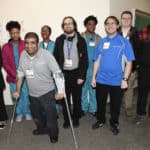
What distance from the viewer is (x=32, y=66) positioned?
3100 millimetres

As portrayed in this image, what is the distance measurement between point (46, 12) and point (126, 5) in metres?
1.82

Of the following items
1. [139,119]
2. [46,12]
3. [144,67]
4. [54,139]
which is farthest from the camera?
[46,12]

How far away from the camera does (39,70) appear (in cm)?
309

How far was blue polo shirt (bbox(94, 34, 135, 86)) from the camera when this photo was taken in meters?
3.28

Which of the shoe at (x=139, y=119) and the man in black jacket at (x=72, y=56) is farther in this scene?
the shoe at (x=139, y=119)

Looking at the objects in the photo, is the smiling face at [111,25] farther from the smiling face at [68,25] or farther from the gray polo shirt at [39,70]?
the gray polo shirt at [39,70]

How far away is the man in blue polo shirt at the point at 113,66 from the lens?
328 centimetres

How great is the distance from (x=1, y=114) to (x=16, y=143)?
0.71 metres

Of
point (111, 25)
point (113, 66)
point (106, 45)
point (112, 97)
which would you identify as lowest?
point (112, 97)

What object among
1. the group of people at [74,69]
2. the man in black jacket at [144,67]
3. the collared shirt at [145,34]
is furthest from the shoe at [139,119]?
the collared shirt at [145,34]

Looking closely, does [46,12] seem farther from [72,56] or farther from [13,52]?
[72,56]

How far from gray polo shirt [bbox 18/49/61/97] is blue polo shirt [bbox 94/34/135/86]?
68 cm

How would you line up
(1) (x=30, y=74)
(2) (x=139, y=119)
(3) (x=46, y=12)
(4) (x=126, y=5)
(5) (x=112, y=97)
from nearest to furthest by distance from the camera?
(1) (x=30, y=74) < (5) (x=112, y=97) < (2) (x=139, y=119) < (3) (x=46, y=12) < (4) (x=126, y=5)

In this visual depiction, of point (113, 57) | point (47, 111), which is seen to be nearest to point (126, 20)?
point (113, 57)
